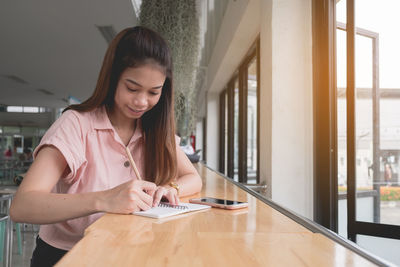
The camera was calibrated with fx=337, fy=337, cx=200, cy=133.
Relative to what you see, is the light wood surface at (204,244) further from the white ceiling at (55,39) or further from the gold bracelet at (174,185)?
the white ceiling at (55,39)

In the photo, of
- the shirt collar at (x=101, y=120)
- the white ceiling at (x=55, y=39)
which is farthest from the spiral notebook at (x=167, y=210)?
the white ceiling at (x=55, y=39)

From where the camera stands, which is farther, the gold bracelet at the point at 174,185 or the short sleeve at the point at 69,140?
the gold bracelet at the point at 174,185

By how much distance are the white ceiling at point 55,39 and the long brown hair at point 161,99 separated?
9.70 ft

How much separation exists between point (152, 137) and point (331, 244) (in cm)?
74

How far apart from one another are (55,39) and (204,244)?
16.9 ft

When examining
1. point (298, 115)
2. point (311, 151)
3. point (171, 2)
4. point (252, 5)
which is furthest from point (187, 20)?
point (311, 151)

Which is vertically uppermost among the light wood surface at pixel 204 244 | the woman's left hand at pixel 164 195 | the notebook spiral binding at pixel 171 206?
the woman's left hand at pixel 164 195

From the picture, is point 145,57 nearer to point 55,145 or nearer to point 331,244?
point 55,145

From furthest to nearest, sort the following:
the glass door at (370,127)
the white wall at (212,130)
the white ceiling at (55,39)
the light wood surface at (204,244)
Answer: the white wall at (212,130) → the white ceiling at (55,39) → the glass door at (370,127) → the light wood surface at (204,244)

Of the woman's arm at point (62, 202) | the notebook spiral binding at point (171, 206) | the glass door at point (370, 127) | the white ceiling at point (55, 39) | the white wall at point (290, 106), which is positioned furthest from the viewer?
the white ceiling at point (55, 39)

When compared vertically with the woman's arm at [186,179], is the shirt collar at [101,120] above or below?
above

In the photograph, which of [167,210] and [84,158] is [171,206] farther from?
[84,158]

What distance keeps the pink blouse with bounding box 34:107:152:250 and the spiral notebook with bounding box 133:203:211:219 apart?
199mm

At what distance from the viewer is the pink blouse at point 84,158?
0.90 m
